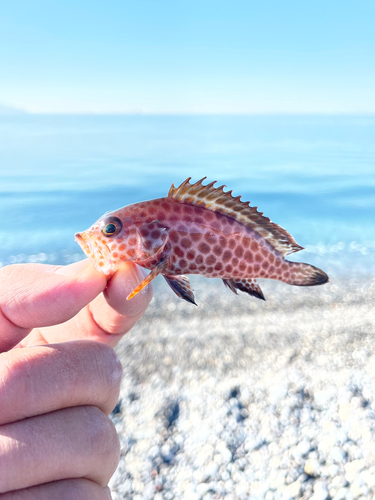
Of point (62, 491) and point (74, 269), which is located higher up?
Result: point (74, 269)

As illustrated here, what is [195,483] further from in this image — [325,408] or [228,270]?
[228,270]

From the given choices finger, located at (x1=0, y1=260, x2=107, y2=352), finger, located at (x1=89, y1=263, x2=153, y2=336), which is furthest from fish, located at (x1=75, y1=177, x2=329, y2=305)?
finger, located at (x1=0, y1=260, x2=107, y2=352)

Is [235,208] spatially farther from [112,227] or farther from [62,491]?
[62,491]

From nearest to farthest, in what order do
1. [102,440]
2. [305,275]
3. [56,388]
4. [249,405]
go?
[305,275] → [56,388] → [102,440] → [249,405]

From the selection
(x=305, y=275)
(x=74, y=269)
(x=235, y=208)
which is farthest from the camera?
(x=74, y=269)

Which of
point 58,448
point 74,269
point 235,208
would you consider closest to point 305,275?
point 235,208

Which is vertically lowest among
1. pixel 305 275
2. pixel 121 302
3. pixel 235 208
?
pixel 121 302

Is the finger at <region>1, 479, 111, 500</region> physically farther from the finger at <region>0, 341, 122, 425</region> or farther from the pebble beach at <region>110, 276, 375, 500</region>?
the pebble beach at <region>110, 276, 375, 500</region>

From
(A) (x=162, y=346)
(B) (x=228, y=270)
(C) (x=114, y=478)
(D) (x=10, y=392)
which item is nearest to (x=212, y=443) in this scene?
(C) (x=114, y=478)
